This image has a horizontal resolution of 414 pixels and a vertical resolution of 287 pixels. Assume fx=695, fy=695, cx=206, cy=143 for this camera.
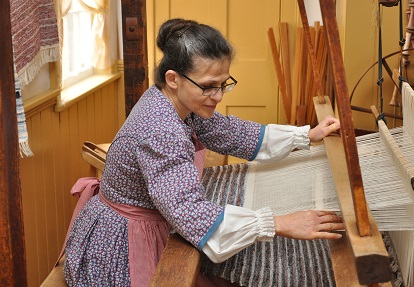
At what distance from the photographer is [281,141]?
2.45 metres

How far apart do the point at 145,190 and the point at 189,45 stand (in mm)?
450

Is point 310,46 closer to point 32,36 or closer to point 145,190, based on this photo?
point 145,190

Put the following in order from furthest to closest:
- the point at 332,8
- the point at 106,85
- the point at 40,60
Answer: the point at 106,85 < the point at 40,60 < the point at 332,8

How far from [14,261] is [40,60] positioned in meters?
Result: 2.04

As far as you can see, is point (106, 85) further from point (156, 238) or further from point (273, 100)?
point (156, 238)

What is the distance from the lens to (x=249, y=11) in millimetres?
5500

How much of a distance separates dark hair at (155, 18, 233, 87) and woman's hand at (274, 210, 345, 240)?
487mm

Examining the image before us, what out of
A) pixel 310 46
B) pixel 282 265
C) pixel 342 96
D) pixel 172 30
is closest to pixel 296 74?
pixel 310 46

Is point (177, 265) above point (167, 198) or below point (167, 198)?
below

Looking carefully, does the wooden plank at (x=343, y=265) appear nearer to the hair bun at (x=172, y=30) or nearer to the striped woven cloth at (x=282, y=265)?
the striped woven cloth at (x=282, y=265)

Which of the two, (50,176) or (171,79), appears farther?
(50,176)

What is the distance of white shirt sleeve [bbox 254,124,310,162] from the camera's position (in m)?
2.43

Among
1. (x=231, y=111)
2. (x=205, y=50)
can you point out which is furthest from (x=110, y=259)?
(x=231, y=111)

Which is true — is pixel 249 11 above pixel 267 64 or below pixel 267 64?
above
